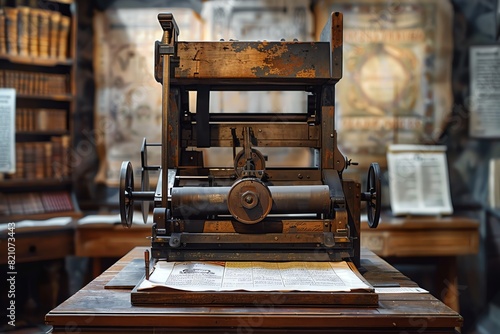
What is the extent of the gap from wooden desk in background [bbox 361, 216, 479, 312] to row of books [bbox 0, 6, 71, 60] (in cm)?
240

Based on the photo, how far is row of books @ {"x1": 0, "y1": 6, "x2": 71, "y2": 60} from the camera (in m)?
3.58

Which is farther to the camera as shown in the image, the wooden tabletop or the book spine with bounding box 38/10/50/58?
the book spine with bounding box 38/10/50/58

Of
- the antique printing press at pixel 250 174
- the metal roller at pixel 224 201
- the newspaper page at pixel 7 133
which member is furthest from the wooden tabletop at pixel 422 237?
the newspaper page at pixel 7 133

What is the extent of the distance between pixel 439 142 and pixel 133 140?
88.1 inches

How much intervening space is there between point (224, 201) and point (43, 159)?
2.32 metres

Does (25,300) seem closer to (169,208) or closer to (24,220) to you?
(24,220)

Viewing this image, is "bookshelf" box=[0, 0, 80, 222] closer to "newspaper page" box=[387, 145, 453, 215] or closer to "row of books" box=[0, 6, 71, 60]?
"row of books" box=[0, 6, 71, 60]

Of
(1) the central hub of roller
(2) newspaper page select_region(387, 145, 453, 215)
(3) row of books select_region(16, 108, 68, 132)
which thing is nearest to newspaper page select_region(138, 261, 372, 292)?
(1) the central hub of roller

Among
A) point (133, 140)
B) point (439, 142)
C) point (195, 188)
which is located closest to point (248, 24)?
point (133, 140)

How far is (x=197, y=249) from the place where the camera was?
1860 millimetres

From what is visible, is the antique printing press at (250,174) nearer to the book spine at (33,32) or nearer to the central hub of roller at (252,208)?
the central hub of roller at (252,208)

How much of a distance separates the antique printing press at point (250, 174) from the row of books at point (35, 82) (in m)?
1.96

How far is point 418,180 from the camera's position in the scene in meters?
3.80

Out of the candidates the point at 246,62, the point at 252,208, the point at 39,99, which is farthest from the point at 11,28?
the point at 252,208
